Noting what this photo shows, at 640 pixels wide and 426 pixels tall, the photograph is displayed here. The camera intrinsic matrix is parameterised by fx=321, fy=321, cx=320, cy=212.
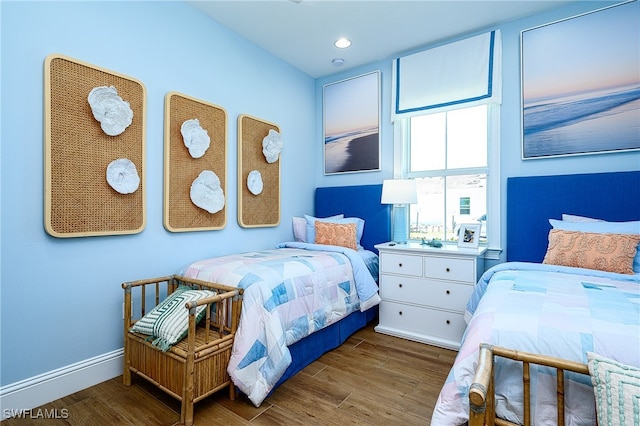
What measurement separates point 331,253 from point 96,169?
1.84 meters

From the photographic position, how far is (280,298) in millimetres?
2004

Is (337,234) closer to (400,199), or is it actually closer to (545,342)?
(400,199)

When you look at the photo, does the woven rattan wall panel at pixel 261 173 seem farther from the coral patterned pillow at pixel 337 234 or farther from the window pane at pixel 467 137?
the window pane at pixel 467 137

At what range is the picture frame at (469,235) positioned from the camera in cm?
278

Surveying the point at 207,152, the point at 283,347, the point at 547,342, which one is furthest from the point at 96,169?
the point at 547,342

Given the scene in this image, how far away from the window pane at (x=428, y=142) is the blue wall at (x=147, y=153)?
25 centimetres

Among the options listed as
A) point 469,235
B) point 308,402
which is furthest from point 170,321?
point 469,235

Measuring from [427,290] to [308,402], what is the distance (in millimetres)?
1424

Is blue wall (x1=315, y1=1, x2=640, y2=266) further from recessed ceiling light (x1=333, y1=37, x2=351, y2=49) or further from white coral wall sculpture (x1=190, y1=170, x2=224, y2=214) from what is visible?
white coral wall sculpture (x1=190, y1=170, x2=224, y2=214)

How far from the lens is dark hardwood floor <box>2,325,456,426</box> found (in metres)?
1.69

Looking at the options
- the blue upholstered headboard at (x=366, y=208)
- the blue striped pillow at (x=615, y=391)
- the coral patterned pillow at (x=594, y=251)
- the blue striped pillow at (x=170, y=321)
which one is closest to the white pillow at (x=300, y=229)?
the blue upholstered headboard at (x=366, y=208)

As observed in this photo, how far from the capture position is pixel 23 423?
1.65 m

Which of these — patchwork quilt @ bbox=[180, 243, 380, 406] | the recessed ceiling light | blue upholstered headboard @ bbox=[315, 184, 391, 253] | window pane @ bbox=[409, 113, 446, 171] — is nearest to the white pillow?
blue upholstered headboard @ bbox=[315, 184, 391, 253]

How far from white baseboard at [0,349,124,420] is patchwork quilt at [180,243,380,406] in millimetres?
724
